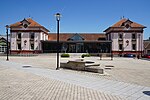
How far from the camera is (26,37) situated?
57.0m

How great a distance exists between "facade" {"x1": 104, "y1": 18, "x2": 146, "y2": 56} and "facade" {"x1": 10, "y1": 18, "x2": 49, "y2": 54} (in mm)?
19931

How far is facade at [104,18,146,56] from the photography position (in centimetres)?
5634

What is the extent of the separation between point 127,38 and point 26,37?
1073 inches

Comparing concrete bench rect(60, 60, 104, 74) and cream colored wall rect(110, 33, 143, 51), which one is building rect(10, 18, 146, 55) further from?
concrete bench rect(60, 60, 104, 74)

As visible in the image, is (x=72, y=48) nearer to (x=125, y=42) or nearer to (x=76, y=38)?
(x=76, y=38)

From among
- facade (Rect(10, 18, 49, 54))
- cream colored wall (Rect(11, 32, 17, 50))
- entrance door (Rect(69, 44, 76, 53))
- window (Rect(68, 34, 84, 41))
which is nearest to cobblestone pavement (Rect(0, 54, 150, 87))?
facade (Rect(10, 18, 49, 54))

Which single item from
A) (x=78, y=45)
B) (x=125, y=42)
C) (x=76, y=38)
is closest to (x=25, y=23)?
(x=76, y=38)

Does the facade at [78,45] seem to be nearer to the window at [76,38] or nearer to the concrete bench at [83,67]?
the window at [76,38]

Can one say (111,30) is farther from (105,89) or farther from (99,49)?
(105,89)

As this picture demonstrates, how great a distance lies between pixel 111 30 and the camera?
56.7m

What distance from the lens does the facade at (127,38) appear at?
2218 inches

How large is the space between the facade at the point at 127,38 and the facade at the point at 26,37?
65.4 ft

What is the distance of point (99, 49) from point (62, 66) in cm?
4047

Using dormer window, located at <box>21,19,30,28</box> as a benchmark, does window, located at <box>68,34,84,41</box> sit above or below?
below
